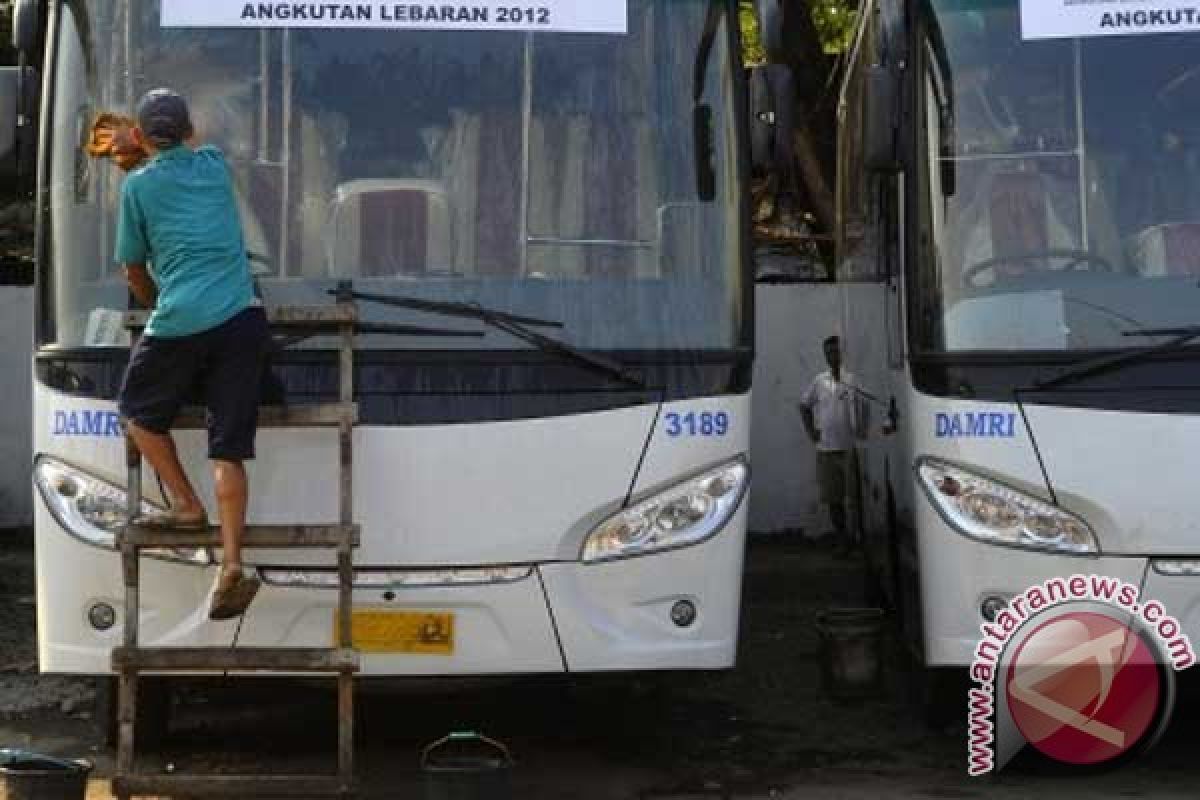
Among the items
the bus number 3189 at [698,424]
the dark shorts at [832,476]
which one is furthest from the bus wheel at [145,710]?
the dark shorts at [832,476]

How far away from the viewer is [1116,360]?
6.85 meters

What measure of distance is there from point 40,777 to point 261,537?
1.05m

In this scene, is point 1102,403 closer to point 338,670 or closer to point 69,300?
point 338,670

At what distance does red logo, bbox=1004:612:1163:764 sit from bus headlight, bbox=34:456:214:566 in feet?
A: 9.74

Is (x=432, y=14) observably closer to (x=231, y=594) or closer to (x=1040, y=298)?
(x=231, y=594)

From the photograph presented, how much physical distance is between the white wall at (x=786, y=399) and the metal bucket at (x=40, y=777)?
898cm

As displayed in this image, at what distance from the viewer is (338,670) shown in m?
6.43

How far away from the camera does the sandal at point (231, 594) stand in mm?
6379

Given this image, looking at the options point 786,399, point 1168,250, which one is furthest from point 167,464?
point 786,399

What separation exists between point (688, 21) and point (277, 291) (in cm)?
177

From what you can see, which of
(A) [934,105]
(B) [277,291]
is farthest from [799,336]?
(B) [277,291]

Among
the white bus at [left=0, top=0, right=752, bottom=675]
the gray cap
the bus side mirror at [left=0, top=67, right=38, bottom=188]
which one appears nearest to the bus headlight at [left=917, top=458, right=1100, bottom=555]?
the white bus at [left=0, top=0, right=752, bottom=675]

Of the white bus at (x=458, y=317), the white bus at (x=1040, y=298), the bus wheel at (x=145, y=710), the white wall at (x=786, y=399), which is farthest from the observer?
the white wall at (x=786, y=399)

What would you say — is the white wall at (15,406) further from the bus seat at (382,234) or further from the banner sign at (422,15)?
A: the bus seat at (382,234)
